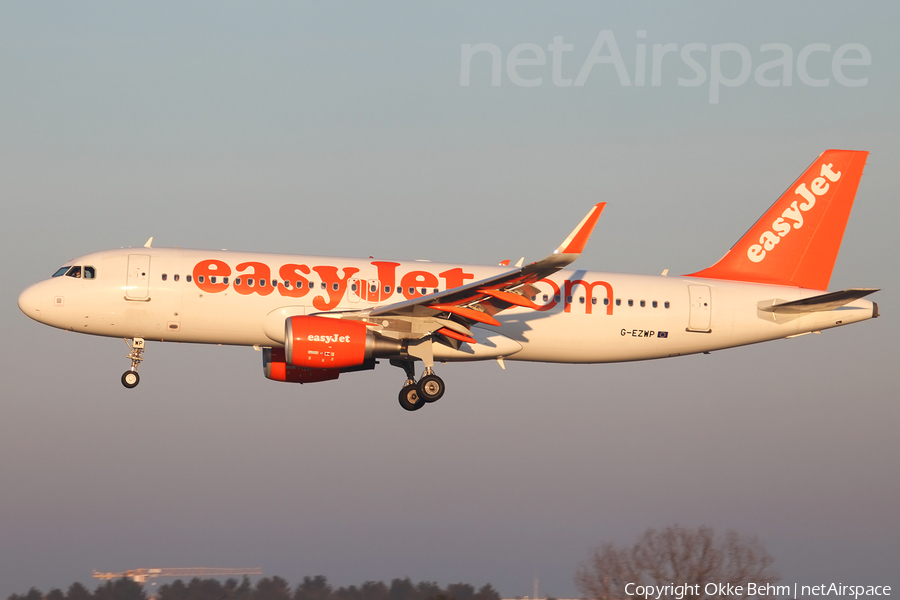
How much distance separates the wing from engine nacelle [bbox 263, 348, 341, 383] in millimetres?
4298

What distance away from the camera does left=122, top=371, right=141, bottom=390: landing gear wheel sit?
1247 inches

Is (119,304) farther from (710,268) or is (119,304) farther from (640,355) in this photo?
(710,268)

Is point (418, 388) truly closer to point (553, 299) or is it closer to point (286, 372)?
point (286, 372)

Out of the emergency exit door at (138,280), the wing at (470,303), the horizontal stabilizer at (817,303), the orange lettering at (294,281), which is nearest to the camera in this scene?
the wing at (470,303)

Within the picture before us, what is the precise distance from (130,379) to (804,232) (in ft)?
80.5

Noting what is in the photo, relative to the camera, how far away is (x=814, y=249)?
120ft

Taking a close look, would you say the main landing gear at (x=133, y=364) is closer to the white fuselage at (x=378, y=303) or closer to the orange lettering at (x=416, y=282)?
the white fuselage at (x=378, y=303)

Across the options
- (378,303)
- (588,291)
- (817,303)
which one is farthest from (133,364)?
(817,303)

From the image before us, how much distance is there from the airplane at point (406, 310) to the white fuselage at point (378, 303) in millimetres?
38

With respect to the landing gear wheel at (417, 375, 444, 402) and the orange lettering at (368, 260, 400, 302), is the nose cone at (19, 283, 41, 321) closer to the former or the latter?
the orange lettering at (368, 260, 400, 302)

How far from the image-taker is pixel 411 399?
32562 mm

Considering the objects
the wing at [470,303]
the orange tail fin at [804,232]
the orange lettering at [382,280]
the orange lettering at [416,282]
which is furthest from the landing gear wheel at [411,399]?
the orange tail fin at [804,232]

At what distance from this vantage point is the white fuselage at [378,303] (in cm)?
3061

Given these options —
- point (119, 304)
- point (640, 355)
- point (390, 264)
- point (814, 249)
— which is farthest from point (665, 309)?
point (119, 304)
